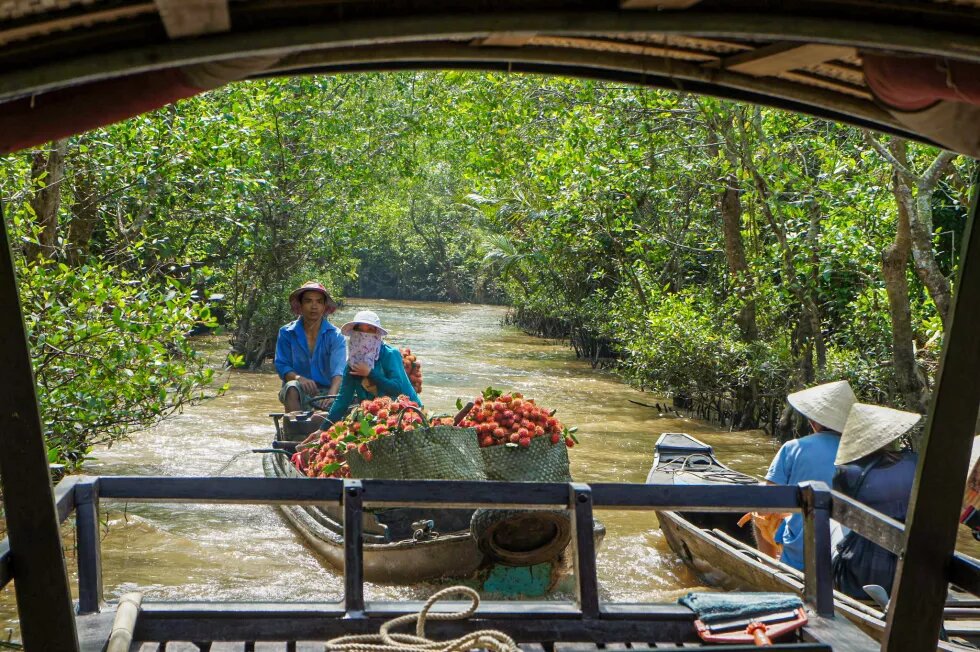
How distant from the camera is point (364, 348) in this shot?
811 centimetres

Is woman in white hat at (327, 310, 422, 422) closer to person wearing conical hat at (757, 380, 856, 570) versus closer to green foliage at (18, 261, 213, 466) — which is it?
green foliage at (18, 261, 213, 466)

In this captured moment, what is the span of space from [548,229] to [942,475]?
17439 mm

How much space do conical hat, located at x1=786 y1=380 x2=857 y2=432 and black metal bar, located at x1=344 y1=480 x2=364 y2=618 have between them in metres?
3.24

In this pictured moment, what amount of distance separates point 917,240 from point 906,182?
627 mm

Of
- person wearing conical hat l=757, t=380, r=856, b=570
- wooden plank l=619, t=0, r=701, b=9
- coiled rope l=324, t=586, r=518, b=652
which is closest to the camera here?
wooden plank l=619, t=0, r=701, b=9

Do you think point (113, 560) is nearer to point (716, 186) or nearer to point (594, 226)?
point (716, 186)

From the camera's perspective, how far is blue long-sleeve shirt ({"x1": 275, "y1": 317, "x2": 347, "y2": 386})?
9.60 meters

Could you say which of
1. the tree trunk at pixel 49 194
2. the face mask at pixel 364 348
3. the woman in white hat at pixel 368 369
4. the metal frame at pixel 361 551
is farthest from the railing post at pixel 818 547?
the tree trunk at pixel 49 194

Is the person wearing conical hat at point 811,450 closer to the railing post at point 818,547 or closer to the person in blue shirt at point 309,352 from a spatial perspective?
the railing post at point 818,547

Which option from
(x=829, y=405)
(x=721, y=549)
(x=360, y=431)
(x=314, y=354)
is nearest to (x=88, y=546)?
(x=360, y=431)

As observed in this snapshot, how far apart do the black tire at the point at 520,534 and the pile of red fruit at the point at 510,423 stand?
451mm

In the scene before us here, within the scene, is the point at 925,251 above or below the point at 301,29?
below

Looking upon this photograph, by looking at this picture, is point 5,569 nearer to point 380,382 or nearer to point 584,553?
point 584,553

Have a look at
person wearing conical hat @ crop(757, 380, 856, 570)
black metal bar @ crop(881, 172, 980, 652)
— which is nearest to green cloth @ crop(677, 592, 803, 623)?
black metal bar @ crop(881, 172, 980, 652)
